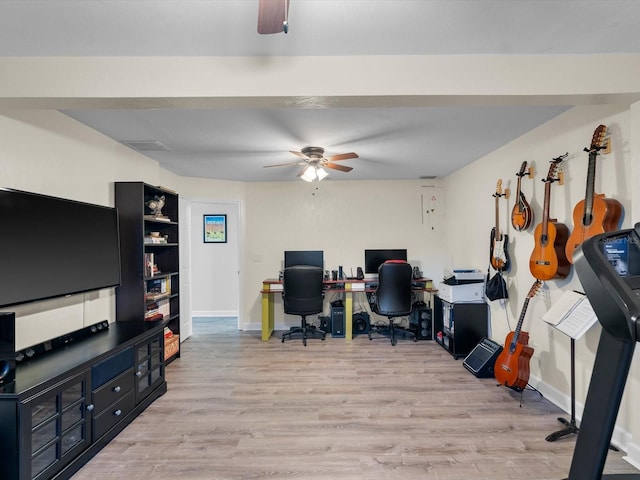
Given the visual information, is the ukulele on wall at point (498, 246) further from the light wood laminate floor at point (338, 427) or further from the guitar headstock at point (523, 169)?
the light wood laminate floor at point (338, 427)

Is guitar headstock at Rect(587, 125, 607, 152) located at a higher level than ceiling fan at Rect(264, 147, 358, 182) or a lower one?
lower

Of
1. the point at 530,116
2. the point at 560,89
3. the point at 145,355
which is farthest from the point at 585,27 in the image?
the point at 145,355

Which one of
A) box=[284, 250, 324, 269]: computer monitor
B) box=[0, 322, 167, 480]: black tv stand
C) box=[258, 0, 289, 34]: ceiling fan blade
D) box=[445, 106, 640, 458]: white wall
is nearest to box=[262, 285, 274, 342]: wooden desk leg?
box=[284, 250, 324, 269]: computer monitor

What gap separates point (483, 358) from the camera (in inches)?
126

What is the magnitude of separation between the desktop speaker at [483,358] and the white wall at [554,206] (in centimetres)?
25

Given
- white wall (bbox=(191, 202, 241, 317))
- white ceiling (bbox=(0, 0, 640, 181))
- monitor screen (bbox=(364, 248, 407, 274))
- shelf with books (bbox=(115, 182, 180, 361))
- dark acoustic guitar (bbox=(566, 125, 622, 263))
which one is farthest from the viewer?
white wall (bbox=(191, 202, 241, 317))

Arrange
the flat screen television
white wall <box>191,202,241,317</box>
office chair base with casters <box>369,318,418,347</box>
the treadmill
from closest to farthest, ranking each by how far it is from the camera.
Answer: the treadmill → the flat screen television → office chair base with casters <box>369,318,418,347</box> → white wall <box>191,202,241,317</box>

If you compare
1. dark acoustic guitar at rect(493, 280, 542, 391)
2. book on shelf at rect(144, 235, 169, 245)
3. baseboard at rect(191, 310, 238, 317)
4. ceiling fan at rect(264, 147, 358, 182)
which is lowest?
baseboard at rect(191, 310, 238, 317)

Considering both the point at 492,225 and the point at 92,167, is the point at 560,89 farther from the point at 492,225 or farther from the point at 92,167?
the point at 92,167

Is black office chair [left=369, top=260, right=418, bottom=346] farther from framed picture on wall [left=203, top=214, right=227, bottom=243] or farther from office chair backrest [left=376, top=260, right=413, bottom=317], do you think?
framed picture on wall [left=203, top=214, right=227, bottom=243]

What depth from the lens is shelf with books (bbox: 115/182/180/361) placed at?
10.2 ft

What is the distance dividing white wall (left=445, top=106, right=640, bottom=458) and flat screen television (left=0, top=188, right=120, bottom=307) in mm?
3689

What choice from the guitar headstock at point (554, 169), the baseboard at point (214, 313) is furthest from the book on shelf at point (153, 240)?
the guitar headstock at point (554, 169)

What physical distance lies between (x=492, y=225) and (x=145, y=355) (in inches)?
144
